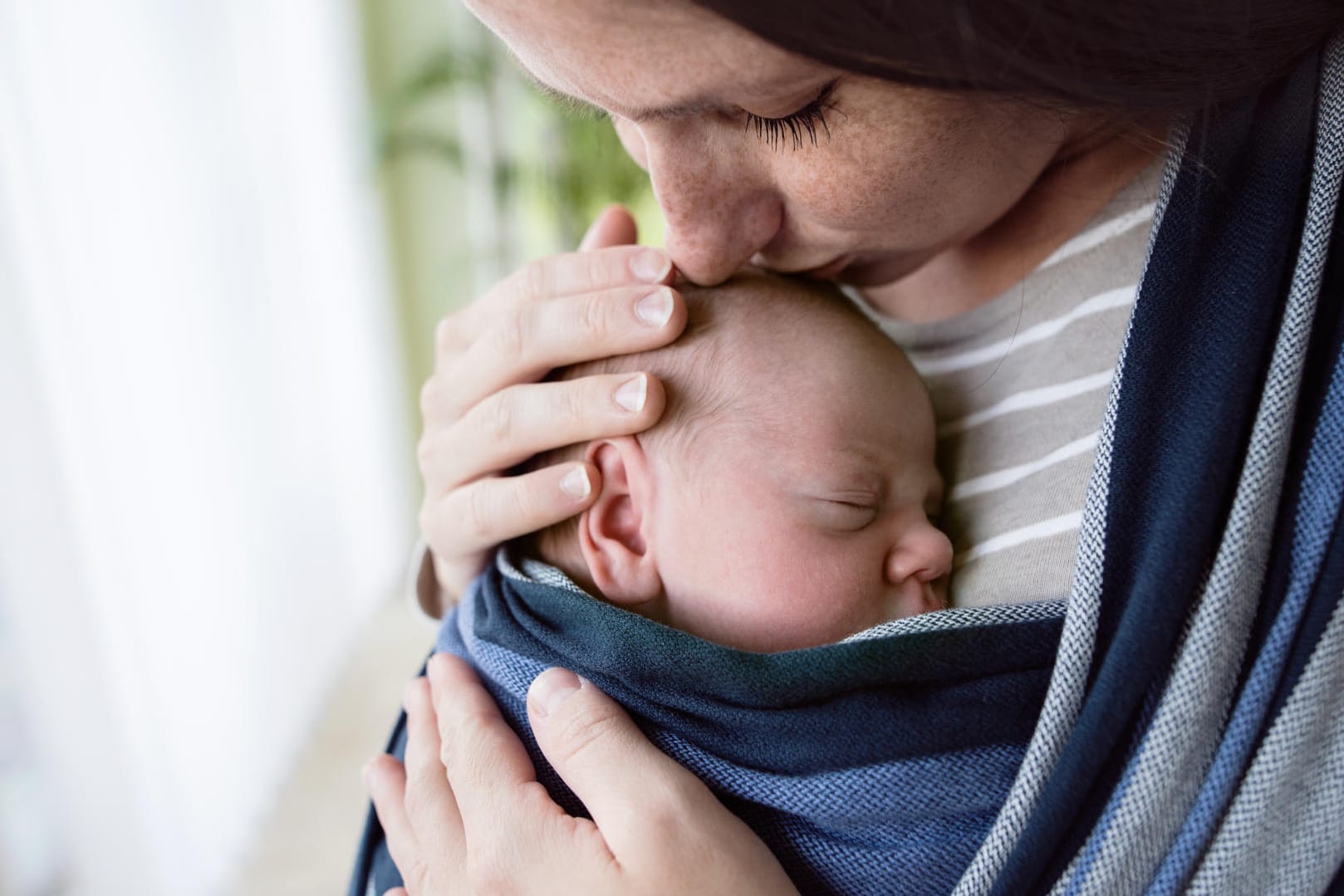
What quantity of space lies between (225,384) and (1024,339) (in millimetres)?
1963

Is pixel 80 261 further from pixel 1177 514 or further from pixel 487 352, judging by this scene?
pixel 1177 514

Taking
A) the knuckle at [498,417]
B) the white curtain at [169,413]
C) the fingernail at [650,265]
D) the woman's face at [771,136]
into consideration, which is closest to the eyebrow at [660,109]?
the woman's face at [771,136]

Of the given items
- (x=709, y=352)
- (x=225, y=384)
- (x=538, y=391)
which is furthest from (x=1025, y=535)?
(x=225, y=384)

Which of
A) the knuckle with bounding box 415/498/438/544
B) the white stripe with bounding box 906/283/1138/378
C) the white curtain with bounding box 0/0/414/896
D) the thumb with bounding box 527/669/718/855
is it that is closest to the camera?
the thumb with bounding box 527/669/718/855

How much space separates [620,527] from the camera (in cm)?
92

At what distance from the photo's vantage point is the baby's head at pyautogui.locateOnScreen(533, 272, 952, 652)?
0.85m

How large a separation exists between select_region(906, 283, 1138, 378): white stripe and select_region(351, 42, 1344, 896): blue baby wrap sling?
10 centimetres

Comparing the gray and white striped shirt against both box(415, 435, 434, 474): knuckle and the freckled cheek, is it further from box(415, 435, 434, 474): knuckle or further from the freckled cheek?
box(415, 435, 434, 474): knuckle

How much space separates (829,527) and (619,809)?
0.31m

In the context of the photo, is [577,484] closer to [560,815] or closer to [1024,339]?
[560,815]

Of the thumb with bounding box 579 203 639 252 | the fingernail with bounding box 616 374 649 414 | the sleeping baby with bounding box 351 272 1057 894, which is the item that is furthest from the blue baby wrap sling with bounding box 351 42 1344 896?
the thumb with bounding box 579 203 639 252

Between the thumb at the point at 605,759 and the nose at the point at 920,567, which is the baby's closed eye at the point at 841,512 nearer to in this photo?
the nose at the point at 920,567

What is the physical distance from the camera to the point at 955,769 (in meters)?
0.68

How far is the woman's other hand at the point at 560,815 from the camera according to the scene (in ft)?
2.13
